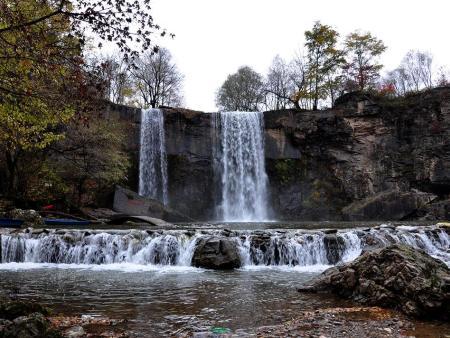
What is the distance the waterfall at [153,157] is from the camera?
2783 cm

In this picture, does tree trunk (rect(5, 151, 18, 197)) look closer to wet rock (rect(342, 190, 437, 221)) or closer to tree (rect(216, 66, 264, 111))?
wet rock (rect(342, 190, 437, 221))

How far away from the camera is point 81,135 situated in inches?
806

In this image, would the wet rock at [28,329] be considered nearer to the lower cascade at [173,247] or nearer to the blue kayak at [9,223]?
the lower cascade at [173,247]

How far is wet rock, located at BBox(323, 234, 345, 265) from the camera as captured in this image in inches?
453

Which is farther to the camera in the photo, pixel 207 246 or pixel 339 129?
pixel 339 129

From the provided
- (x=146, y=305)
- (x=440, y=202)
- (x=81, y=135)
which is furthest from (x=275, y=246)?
(x=440, y=202)

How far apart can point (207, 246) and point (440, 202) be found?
1858 centimetres

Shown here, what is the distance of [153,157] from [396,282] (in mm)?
23865

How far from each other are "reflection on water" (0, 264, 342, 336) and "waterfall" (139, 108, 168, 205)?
17.5 metres

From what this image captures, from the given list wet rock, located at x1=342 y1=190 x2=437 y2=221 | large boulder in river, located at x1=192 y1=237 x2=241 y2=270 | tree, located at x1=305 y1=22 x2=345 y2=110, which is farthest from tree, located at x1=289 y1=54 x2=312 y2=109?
large boulder in river, located at x1=192 y1=237 x2=241 y2=270

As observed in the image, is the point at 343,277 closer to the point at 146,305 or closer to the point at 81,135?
the point at 146,305

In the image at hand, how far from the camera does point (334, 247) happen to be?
38.2 ft

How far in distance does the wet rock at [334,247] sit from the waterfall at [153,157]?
17584mm

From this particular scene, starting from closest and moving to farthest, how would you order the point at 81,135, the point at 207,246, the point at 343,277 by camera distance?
1. the point at 343,277
2. the point at 207,246
3. the point at 81,135
